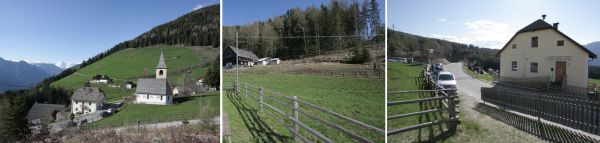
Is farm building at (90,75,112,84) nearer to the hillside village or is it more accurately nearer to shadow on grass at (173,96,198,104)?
the hillside village

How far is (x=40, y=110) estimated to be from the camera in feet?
9.43

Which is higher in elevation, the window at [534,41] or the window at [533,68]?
the window at [534,41]

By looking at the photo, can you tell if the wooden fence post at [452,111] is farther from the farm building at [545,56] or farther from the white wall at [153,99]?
the white wall at [153,99]

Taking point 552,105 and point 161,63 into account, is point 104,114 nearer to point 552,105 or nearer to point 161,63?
point 161,63

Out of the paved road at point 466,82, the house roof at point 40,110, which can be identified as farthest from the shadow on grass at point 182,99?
the paved road at point 466,82

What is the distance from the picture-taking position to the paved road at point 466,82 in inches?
93.7

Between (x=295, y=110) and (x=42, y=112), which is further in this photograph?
(x=42, y=112)

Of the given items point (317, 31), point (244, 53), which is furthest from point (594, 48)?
point (244, 53)

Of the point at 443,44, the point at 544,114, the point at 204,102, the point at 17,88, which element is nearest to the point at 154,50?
the point at 204,102

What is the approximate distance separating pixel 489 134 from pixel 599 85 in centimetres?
70

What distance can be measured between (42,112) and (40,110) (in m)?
0.02

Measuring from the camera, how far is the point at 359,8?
2088 millimetres

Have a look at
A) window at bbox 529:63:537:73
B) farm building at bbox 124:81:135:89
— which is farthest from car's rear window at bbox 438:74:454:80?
farm building at bbox 124:81:135:89

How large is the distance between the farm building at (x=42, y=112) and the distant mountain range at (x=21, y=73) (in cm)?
20
